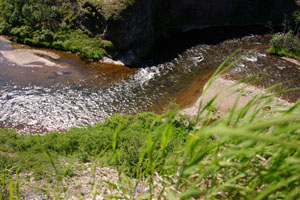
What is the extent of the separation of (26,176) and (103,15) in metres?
21.8

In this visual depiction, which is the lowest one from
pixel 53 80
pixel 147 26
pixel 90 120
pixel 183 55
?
pixel 90 120

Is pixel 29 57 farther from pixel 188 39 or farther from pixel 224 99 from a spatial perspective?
pixel 224 99

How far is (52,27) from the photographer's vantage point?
28.9 m

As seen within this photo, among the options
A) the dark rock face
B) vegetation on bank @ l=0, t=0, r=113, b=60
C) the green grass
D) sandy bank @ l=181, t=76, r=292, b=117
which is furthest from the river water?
the dark rock face

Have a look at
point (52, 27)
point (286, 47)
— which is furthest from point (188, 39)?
Answer: point (52, 27)

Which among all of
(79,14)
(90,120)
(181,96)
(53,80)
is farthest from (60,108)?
(79,14)

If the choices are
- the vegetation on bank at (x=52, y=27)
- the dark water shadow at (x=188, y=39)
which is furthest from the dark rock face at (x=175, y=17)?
the vegetation on bank at (x=52, y=27)

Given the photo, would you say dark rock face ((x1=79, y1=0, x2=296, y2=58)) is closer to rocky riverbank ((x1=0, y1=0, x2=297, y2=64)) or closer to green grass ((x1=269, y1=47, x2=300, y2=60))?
rocky riverbank ((x1=0, y1=0, x2=297, y2=64))

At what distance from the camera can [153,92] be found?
2162cm

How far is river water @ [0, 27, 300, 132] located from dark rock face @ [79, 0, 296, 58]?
4.20 metres

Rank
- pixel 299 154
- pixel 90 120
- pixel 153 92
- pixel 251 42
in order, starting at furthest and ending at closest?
pixel 251 42, pixel 153 92, pixel 90 120, pixel 299 154

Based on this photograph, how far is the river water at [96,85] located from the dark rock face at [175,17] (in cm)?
420

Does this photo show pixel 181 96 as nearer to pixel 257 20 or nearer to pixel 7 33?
pixel 7 33

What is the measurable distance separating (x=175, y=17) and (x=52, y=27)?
17.6m
